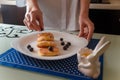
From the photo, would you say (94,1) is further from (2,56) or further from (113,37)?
(2,56)

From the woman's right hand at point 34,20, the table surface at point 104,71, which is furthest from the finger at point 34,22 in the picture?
the table surface at point 104,71

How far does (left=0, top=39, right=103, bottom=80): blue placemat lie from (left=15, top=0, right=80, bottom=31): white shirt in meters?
0.49

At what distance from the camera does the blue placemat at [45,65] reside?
0.56 meters

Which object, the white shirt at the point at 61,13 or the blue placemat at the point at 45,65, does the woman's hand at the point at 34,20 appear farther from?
the white shirt at the point at 61,13

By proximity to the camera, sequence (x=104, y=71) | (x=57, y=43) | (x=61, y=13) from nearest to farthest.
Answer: (x=104, y=71), (x=57, y=43), (x=61, y=13)

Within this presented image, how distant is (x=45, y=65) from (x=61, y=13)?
582 millimetres

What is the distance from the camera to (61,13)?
44.9 inches

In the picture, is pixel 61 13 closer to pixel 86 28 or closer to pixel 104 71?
pixel 86 28

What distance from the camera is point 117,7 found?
159 centimetres

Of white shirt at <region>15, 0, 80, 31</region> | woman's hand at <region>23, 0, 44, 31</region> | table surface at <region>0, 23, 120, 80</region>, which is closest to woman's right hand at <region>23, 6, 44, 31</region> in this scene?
woman's hand at <region>23, 0, 44, 31</region>

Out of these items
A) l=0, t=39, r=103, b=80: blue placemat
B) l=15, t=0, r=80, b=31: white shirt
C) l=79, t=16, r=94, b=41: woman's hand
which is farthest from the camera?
l=15, t=0, r=80, b=31: white shirt

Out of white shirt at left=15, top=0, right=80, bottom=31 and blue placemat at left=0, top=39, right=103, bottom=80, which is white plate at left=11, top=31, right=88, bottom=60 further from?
white shirt at left=15, top=0, right=80, bottom=31

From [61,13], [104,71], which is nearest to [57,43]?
[104,71]

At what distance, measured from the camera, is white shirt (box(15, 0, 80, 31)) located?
1.13 m
